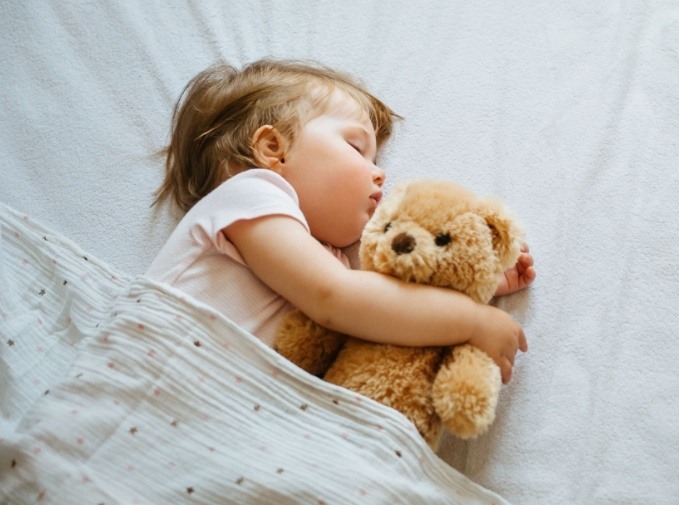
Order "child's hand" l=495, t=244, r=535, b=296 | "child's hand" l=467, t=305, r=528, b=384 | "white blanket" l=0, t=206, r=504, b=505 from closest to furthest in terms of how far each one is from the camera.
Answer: "white blanket" l=0, t=206, r=504, b=505 → "child's hand" l=467, t=305, r=528, b=384 → "child's hand" l=495, t=244, r=535, b=296

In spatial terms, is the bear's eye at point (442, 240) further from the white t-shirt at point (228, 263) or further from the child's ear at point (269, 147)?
the child's ear at point (269, 147)

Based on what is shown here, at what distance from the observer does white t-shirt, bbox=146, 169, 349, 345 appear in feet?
3.15

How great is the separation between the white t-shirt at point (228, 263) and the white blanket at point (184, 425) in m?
0.09

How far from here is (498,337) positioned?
2.92ft

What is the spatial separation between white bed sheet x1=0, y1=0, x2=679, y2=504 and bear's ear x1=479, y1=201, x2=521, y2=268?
160 mm

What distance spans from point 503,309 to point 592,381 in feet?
0.51

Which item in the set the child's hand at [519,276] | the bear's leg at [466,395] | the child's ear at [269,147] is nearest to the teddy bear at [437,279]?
the bear's leg at [466,395]

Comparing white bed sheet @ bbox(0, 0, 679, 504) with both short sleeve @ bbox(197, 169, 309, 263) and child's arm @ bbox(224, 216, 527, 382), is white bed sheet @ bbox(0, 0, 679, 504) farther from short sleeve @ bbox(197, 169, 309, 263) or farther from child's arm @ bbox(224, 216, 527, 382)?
short sleeve @ bbox(197, 169, 309, 263)

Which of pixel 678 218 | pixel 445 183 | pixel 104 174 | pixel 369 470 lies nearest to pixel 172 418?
pixel 369 470

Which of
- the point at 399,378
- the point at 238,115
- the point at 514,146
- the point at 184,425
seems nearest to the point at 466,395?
the point at 399,378

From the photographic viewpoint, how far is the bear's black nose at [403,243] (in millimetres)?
833

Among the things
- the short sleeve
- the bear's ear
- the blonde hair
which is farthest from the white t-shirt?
the bear's ear

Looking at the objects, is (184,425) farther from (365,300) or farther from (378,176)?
(378,176)

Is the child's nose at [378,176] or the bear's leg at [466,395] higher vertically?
the child's nose at [378,176]
